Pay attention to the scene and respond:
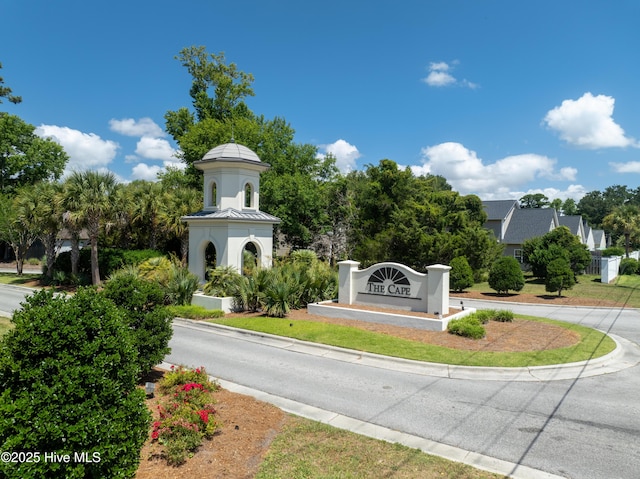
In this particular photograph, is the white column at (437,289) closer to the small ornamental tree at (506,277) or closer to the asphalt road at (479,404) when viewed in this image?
the asphalt road at (479,404)

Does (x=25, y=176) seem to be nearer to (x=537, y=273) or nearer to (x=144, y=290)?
(x=144, y=290)

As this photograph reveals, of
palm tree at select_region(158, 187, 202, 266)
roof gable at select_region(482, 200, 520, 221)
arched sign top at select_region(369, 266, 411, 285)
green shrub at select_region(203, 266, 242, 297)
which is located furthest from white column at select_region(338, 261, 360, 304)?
roof gable at select_region(482, 200, 520, 221)

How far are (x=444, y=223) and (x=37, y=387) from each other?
26719 millimetres

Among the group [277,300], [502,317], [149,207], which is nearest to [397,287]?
[502,317]

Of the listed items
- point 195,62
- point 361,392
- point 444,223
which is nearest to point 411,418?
point 361,392

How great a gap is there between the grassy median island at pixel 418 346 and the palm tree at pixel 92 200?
13.8 m

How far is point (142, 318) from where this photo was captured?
8.30 metres

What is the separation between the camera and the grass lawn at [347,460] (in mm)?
5262

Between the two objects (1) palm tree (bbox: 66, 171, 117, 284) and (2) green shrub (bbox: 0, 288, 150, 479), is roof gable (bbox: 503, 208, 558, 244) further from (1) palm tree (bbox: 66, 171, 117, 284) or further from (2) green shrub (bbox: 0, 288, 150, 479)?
(2) green shrub (bbox: 0, 288, 150, 479)

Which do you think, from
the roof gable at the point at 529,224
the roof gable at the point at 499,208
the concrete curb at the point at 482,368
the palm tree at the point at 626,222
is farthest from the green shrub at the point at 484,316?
the palm tree at the point at 626,222

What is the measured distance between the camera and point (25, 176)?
4722cm

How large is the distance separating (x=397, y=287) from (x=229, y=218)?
8.77 meters

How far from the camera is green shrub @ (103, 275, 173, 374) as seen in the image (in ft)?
26.4

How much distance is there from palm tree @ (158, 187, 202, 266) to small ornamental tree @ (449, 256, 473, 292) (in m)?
17.0
